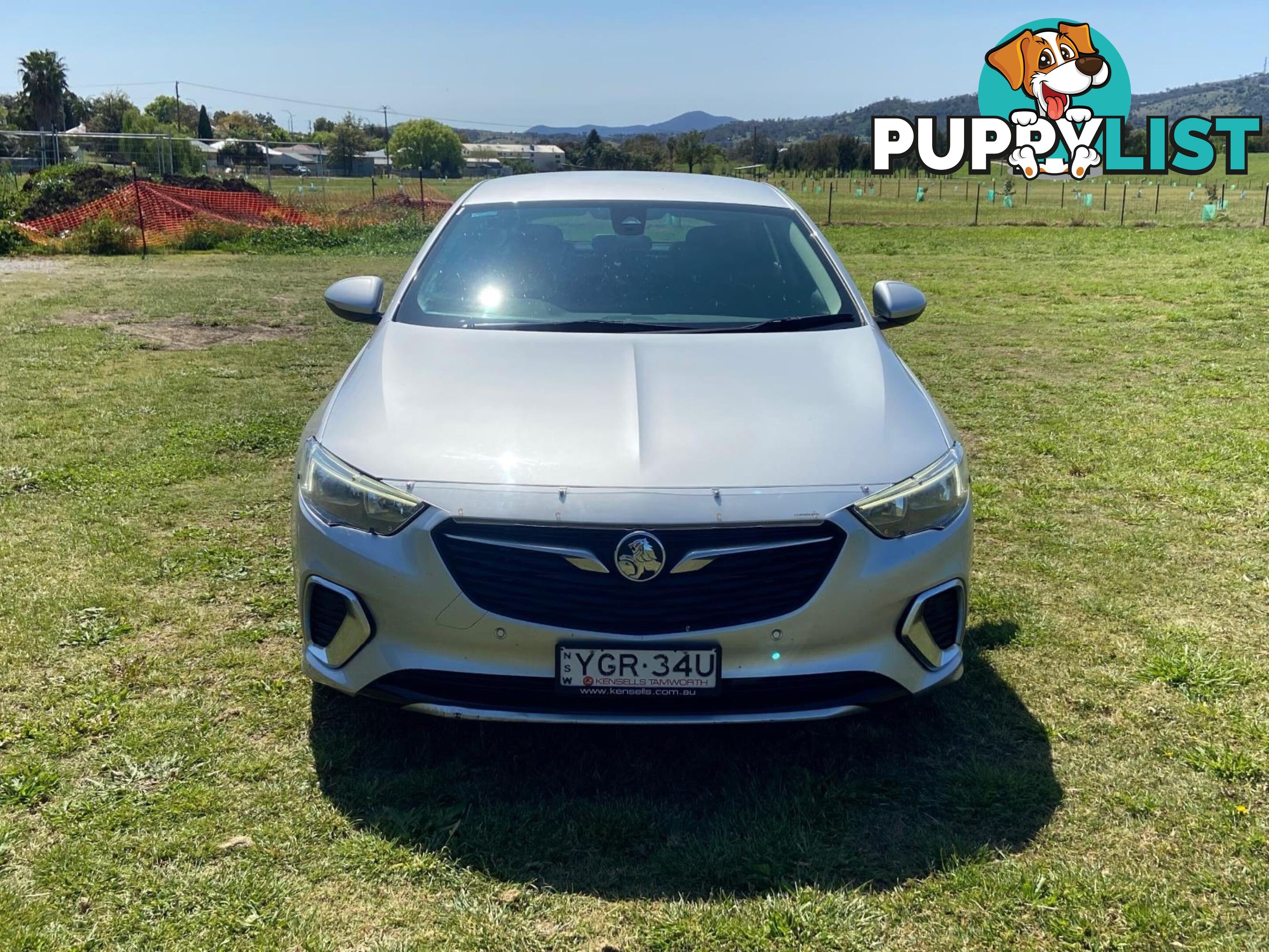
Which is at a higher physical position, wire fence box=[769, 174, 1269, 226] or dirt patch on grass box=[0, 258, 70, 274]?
wire fence box=[769, 174, 1269, 226]

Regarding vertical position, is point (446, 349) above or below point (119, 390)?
above

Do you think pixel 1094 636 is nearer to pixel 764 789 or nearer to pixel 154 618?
pixel 764 789

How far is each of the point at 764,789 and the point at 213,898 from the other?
1.41 metres

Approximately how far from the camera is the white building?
84062 millimetres

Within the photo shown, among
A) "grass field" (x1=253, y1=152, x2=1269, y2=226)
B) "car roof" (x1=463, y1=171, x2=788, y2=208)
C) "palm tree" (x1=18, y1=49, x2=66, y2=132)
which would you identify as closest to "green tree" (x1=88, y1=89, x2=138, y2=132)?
"palm tree" (x1=18, y1=49, x2=66, y2=132)

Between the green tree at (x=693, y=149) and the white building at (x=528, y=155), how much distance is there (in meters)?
25.2

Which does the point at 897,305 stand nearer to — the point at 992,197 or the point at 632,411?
the point at 632,411

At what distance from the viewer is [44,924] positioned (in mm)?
2307

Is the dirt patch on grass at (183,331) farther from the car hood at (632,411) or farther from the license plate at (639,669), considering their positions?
the license plate at (639,669)

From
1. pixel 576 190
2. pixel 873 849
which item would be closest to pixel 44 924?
pixel 873 849

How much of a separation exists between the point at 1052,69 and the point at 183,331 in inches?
1678

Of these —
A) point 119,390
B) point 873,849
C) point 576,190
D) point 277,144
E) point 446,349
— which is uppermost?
point 277,144

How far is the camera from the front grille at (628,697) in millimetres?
2662

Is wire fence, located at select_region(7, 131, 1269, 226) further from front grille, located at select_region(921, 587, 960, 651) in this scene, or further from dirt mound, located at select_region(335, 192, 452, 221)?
front grille, located at select_region(921, 587, 960, 651)
